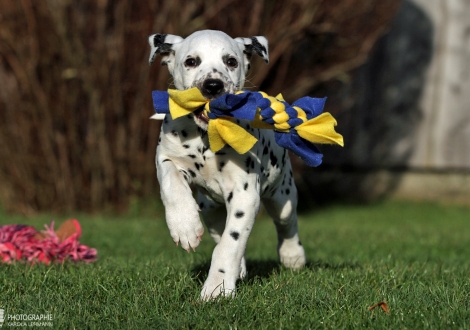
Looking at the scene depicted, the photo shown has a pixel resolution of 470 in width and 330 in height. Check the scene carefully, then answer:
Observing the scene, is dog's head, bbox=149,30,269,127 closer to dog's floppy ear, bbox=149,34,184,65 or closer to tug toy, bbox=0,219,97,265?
dog's floppy ear, bbox=149,34,184,65

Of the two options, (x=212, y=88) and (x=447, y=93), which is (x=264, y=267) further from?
(x=447, y=93)

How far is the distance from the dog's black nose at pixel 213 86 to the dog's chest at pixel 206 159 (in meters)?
0.32

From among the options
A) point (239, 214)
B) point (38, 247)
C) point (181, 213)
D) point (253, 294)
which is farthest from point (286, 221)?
point (38, 247)

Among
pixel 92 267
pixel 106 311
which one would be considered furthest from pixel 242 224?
pixel 92 267

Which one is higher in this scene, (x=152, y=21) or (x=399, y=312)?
(x=152, y=21)

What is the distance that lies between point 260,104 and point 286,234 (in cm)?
164

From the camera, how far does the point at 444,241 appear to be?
27.5 ft

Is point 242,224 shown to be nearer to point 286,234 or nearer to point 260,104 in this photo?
point 260,104

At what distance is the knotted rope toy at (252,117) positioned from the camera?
4.16 metres

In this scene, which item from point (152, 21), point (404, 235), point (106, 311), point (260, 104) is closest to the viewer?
point (106, 311)

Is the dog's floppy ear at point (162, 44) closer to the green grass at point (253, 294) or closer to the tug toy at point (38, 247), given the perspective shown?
the green grass at point (253, 294)

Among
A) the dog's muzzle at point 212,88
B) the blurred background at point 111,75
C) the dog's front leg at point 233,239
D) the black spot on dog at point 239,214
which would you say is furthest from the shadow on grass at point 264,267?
the blurred background at point 111,75

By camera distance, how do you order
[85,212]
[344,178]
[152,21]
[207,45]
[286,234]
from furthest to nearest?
[344,178] → [85,212] → [152,21] → [286,234] → [207,45]

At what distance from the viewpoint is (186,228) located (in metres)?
4.12
